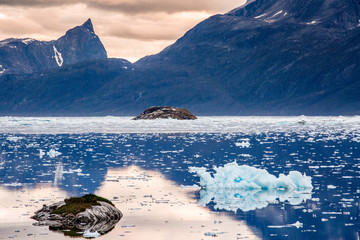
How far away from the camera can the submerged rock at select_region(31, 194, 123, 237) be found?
15.9 metres

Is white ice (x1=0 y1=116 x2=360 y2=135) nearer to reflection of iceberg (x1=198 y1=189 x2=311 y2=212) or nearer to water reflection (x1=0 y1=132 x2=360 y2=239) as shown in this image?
water reflection (x1=0 y1=132 x2=360 y2=239)

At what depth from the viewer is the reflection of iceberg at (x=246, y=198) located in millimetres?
19219

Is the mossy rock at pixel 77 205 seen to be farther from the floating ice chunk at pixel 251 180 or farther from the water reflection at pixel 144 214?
the floating ice chunk at pixel 251 180

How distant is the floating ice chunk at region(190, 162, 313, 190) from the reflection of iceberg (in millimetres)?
310

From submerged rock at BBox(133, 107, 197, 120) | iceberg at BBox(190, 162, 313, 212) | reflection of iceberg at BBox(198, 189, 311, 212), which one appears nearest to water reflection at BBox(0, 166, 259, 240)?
reflection of iceberg at BBox(198, 189, 311, 212)

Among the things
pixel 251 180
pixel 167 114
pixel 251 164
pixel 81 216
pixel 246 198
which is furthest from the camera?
pixel 167 114

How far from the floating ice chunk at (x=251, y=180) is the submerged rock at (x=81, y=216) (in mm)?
6548

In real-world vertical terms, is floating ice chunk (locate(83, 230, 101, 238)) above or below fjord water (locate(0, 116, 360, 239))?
below

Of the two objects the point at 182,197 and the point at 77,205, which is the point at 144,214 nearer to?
the point at 77,205

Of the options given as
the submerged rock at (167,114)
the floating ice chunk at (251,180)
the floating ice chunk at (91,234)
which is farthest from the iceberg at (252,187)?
the submerged rock at (167,114)

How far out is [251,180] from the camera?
23.1 metres

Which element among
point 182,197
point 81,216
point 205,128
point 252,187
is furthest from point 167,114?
point 81,216

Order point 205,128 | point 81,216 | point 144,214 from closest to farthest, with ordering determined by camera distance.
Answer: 1. point 81,216
2. point 144,214
3. point 205,128

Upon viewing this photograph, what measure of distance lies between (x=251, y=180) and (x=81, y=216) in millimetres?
8822
